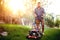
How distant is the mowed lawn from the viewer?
1916mm

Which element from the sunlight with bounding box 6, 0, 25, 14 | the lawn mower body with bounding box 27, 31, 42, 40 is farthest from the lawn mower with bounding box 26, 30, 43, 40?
the sunlight with bounding box 6, 0, 25, 14

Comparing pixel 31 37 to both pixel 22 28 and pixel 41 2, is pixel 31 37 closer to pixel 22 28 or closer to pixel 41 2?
pixel 22 28

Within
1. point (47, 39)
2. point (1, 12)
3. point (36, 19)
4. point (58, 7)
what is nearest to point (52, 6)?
point (58, 7)

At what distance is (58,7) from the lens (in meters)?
1.93

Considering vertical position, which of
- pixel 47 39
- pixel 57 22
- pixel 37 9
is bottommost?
pixel 47 39

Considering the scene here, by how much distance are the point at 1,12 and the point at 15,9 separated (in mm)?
146

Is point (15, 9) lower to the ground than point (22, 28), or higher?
higher

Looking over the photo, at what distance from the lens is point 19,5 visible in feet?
6.46

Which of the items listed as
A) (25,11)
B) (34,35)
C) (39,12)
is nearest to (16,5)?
(25,11)

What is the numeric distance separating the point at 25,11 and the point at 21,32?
0.70 ft

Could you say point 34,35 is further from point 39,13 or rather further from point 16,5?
point 16,5

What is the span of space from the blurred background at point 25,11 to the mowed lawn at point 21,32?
41 mm

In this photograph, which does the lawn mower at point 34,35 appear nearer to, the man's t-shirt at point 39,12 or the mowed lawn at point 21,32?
the mowed lawn at point 21,32

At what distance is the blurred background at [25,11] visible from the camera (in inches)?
75.9
